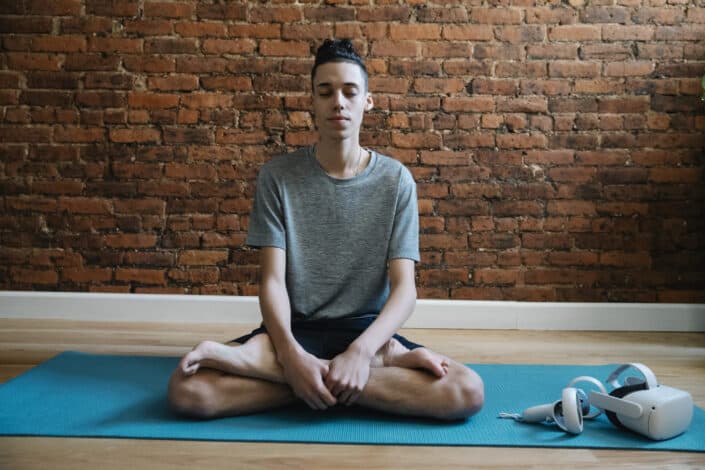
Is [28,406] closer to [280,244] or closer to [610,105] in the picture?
[280,244]

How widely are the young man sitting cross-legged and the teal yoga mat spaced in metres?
0.06

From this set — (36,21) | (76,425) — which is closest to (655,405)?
(76,425)

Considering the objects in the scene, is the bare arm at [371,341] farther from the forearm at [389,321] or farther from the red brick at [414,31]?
the red brick at [414,31]

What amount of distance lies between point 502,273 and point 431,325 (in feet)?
1.35

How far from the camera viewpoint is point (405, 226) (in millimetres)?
1806

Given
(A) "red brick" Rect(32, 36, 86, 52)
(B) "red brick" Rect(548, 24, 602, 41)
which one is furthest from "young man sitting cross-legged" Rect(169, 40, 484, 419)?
(A) "red brick" Rect(32, 36, 86, 52)

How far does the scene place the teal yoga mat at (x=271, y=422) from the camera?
1.45m

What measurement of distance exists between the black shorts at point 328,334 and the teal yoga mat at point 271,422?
6.2 inches

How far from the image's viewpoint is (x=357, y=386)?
4.96ft

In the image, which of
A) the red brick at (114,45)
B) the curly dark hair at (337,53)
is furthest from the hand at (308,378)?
the red brick at (114,45)

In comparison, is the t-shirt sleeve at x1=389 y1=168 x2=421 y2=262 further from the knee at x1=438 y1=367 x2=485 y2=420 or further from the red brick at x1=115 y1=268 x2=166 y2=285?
the red brick at x1=115 y1=268 x2=166 y2=285

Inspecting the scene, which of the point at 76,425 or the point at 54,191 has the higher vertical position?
the point at 54,191

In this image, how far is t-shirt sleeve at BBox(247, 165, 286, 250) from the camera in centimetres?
176

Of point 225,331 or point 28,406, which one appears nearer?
point 28,406
